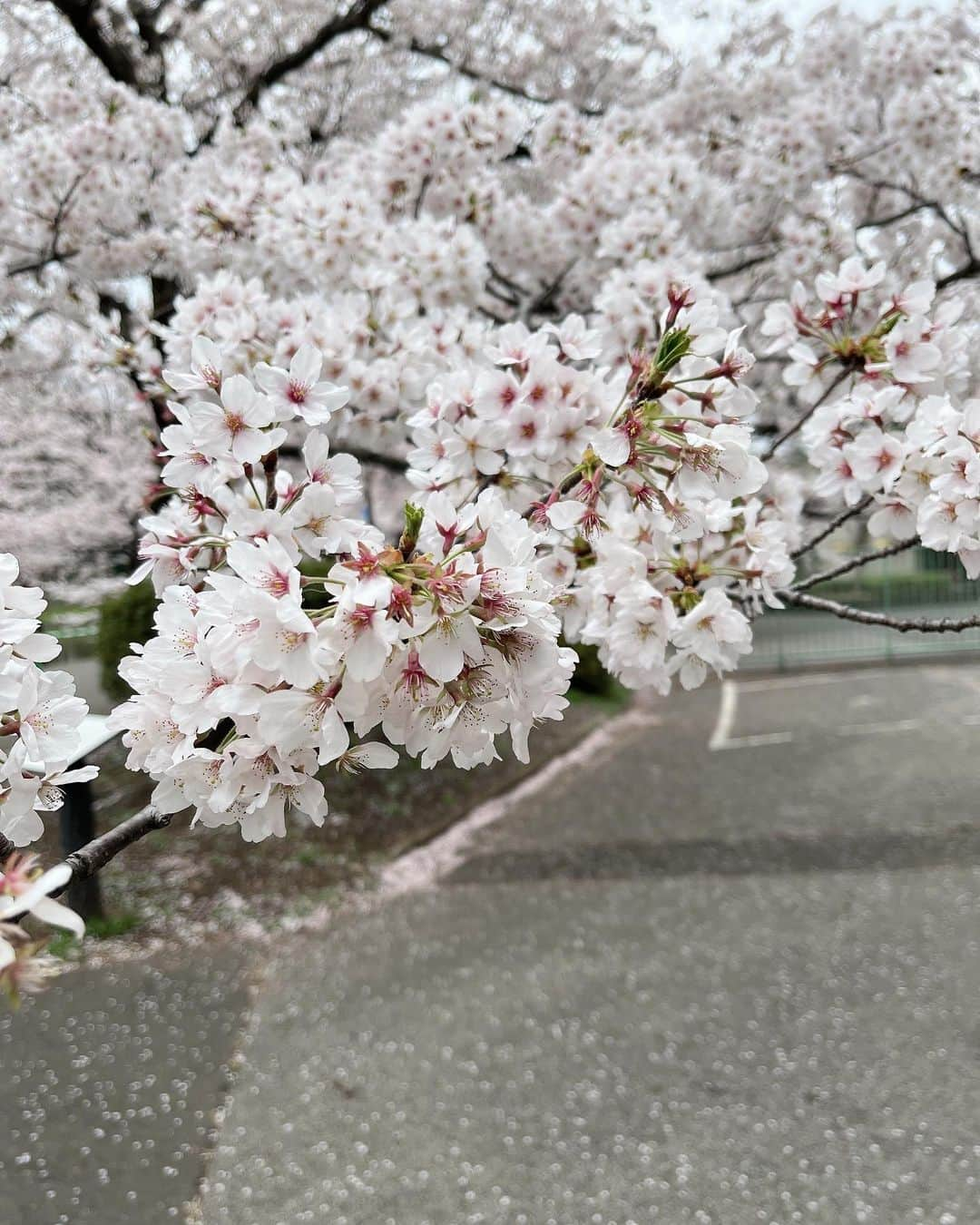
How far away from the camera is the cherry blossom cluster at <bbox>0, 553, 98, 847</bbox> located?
34.0 inches

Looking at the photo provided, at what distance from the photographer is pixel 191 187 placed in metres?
3.79

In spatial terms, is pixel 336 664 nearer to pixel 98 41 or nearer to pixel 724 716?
pixel 98 41

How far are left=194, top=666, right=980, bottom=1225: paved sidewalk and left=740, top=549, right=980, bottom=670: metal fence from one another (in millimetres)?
5954

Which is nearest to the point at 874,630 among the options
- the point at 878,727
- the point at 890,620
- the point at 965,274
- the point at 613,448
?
the point at 878,727

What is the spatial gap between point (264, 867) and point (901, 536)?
4402 mm

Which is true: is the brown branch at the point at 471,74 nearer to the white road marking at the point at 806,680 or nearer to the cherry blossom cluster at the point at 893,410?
the cherry blossom cluster at the point at 893,410

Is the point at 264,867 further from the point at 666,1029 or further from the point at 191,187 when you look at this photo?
the point at 191,187

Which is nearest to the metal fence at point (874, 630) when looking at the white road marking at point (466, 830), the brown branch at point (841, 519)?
the white road marking at point (466, 830)

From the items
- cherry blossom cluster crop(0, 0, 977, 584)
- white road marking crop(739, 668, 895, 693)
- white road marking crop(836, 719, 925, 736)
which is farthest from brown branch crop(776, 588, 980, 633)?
A: white road marking crop(739, 668, 895, 693)

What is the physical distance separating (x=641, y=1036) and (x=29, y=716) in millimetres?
2962

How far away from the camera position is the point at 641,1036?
10.5 feet

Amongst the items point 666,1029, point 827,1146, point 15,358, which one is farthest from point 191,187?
point 827,1146

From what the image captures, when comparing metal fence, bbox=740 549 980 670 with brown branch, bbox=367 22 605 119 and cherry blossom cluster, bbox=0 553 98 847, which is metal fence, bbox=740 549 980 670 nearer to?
brown branch, bbox=367 22 605 119

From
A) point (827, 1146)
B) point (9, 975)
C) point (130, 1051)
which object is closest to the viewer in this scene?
point (9, 975)
